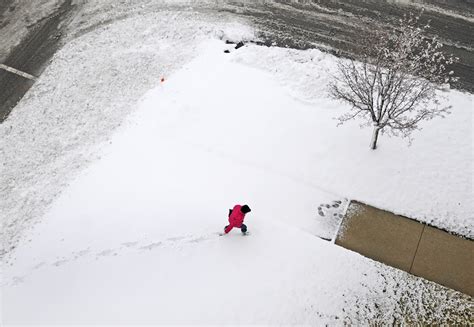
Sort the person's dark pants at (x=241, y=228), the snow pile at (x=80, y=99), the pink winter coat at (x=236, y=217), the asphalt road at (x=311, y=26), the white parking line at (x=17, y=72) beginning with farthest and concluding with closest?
1. the white parking line at (x=17, y=72)
2. the asphalt road at (x=311, y=26)
3. the snow pile at (x=80, y=99)
4. the person's dark pants at (x=241, y=228)
5. the pink winter coat at (x=236, y=217)

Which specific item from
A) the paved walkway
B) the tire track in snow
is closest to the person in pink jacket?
the tire track in snow

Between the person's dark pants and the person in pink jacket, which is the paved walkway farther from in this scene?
the person in pink jacket

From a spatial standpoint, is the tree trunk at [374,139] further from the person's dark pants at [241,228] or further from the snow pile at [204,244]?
the person's dark pants at [241,228]

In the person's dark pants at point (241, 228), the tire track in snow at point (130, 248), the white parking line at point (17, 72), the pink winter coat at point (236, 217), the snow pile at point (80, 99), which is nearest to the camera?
the pink winter coat at point (236, 217)

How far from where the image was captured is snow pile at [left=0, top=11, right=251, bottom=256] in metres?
10.4

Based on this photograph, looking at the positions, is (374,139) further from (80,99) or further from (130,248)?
(80,99)

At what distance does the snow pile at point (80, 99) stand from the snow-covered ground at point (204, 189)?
0.05 metres

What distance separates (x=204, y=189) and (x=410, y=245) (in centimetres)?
462

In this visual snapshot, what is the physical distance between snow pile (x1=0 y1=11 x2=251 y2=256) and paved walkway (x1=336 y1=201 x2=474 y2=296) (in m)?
6.61

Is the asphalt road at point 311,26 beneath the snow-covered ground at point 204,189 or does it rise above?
above

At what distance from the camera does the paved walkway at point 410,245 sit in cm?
859

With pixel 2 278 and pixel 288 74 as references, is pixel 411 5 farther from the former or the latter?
pixel 2 278

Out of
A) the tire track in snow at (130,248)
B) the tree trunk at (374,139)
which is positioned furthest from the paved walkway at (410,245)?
the tire track in snow at (130,248)

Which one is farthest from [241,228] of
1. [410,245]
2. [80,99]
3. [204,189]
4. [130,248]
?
[80,99]
